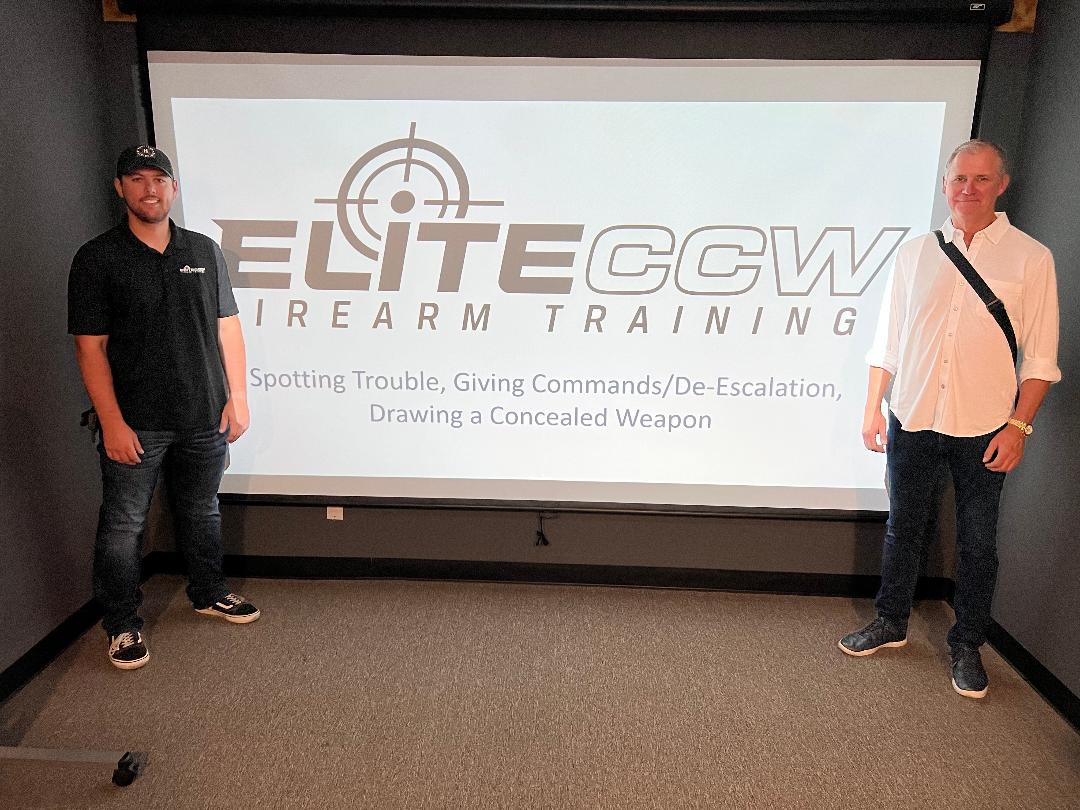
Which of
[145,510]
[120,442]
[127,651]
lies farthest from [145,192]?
[127,651]

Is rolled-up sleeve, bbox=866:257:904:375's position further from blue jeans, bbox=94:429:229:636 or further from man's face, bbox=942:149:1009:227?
blue jeans, bbox=94:429:229:636

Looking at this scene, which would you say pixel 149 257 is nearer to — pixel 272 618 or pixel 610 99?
pixel 272 618

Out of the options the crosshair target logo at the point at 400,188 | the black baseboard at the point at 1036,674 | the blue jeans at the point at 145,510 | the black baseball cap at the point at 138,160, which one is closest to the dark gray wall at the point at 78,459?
the blue jeans at the point at 145,510

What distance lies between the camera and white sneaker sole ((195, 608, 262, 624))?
251cm

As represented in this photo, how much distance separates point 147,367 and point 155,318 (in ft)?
0.53

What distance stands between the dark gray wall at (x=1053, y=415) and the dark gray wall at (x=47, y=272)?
3337 millimetres

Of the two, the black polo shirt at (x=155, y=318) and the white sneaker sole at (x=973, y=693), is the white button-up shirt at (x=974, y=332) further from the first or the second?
the black polo shirt at (x=155, y=318)

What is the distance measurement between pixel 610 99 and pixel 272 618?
234 cm

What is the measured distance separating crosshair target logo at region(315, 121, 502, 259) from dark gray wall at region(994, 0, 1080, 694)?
1940mm

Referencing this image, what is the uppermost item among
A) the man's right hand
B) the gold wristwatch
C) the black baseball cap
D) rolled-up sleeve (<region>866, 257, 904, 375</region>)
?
the black baseball cap

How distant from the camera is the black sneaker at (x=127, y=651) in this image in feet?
7.33

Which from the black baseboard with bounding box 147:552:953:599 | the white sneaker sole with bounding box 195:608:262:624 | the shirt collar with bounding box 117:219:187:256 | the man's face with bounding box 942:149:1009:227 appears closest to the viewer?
the man's face with bounding box 942:149:1009:227

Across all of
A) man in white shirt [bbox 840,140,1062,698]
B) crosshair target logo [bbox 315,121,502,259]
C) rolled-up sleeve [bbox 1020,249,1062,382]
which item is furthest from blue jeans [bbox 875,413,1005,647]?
crosshair target logo [bbox 315,121,502,259]

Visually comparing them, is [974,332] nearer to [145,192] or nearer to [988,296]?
[988,296]
